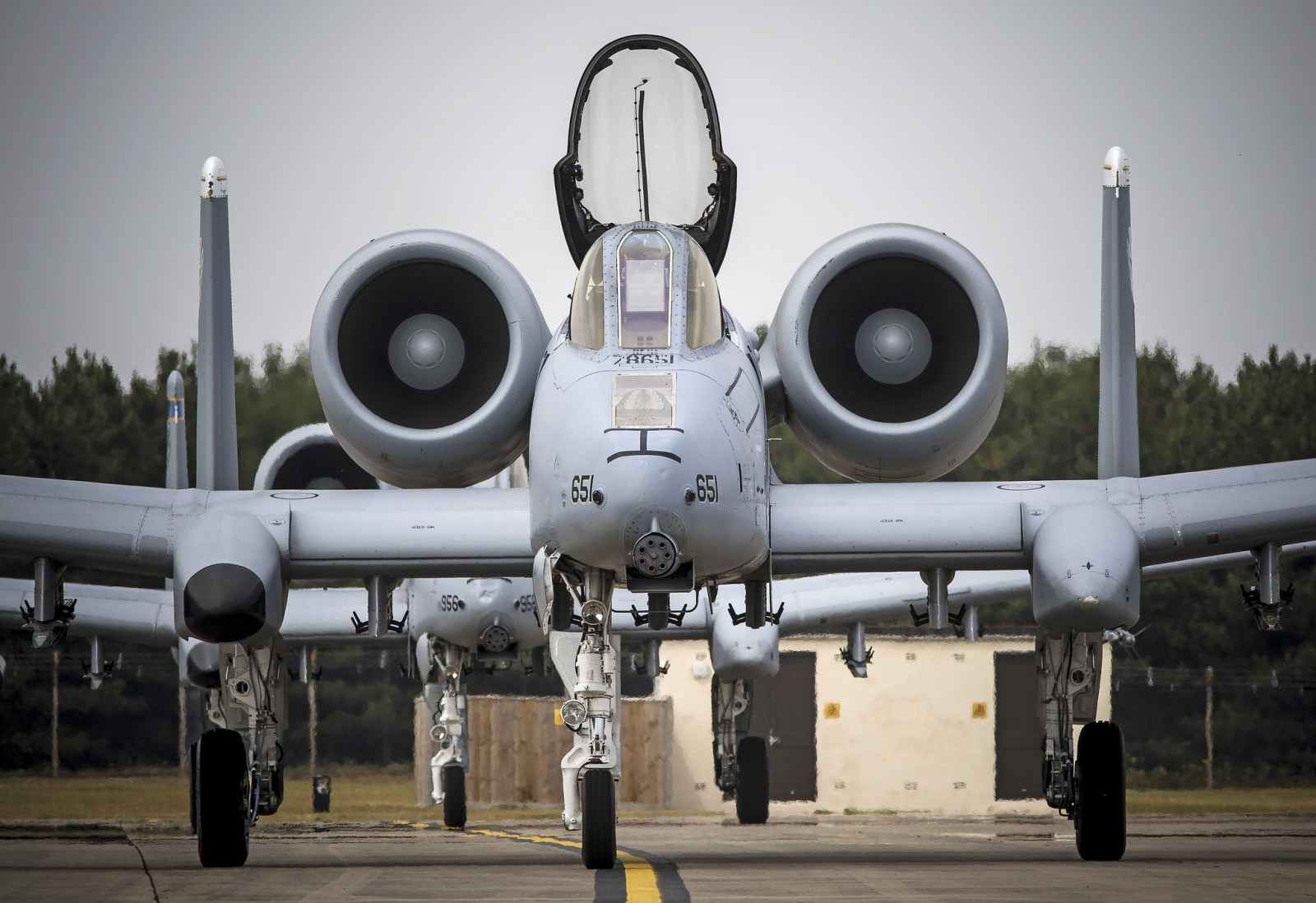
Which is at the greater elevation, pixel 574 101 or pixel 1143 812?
pixel 574 101

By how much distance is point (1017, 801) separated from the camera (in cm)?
2695

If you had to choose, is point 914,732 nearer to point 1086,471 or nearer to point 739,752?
point 739,752

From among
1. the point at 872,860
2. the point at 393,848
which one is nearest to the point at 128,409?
the point at 393,848

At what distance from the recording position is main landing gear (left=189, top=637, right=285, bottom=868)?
1057cm

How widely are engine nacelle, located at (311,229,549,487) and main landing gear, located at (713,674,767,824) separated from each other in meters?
6.90

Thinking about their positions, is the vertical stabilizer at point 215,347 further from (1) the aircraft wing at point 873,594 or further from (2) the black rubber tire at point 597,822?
(1) the aircraft wing at point 873,594

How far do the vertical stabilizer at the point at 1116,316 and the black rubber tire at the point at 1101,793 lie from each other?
1939 mm

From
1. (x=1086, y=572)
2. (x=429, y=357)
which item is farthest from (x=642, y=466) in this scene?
(x=429, y=357)

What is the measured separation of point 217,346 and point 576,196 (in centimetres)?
296

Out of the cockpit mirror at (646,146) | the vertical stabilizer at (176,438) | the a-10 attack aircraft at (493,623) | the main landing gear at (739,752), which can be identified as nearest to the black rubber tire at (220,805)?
the a-10 attack aircraft at (493,623)

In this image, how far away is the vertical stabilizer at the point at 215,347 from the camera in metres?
11.8

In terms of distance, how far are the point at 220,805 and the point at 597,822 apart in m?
2.94

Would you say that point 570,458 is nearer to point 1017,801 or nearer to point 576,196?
point 576,196

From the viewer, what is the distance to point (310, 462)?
16031mm
